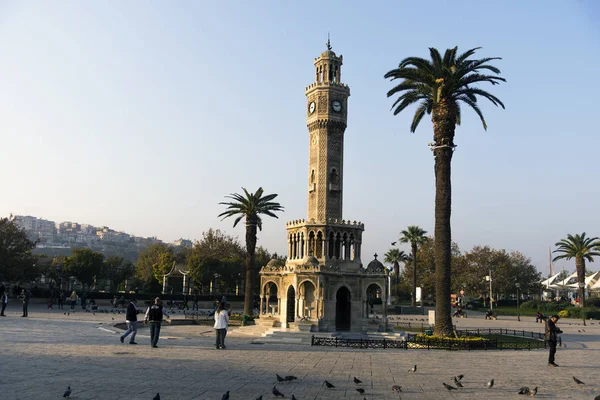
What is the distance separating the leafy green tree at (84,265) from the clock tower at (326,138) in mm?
51888

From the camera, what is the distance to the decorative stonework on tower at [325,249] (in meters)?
37.4

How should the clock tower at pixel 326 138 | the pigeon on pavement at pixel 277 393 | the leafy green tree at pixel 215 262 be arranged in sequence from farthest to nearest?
the leafy green tree at pixel 215 262
the clock tower at pixel 326 138
the pigeon on pavement at pixel 277 393

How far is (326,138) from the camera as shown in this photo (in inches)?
1617

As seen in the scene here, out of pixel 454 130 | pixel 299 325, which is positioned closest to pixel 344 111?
pixel 454 130

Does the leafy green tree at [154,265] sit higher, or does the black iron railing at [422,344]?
the leafy green tree at [154,265]

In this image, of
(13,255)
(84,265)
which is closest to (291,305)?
(13,255)

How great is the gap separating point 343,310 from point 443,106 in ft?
52.1

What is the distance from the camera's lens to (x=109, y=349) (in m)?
19.8

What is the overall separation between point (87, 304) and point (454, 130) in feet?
135

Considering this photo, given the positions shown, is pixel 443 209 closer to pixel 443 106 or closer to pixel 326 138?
pixel 443 106

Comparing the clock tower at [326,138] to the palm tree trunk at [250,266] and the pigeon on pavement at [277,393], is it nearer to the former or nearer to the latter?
the palm tree trunk at [250,266]

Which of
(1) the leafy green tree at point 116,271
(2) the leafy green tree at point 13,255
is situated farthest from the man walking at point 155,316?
(1) the leafy green tree at point 116,271

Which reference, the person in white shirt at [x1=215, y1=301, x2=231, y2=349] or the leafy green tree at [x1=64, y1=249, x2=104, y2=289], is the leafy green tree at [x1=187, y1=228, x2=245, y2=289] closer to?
the leafy green tree at [x1=64, y1=249, x2=104, y2=289]

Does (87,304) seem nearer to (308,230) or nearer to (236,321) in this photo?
(236,321)
